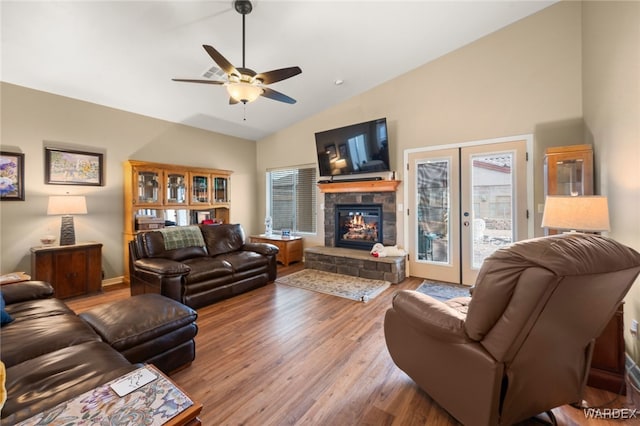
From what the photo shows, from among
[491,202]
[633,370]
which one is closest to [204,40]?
[491,202]

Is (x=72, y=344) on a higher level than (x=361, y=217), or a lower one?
lower

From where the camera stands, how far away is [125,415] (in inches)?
38.6

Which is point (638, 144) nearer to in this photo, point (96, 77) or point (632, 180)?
point (632, 180)

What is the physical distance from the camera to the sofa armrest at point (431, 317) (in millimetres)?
1398

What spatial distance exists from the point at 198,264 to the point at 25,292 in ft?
4.92

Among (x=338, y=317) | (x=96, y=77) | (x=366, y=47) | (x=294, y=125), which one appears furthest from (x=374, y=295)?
(x=96, y=77)

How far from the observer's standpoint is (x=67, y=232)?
3.75 metres

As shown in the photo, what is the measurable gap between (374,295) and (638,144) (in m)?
2.80

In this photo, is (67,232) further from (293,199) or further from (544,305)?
(544,305)

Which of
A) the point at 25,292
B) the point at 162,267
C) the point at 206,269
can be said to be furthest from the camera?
the point at 206,269

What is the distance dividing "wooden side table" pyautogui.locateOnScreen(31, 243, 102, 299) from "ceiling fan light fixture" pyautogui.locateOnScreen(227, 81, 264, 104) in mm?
3113

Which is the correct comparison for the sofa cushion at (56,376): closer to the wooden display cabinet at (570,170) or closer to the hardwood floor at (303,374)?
the hardwood floor at (303,374)

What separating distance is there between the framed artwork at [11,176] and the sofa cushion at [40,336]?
2.68 m

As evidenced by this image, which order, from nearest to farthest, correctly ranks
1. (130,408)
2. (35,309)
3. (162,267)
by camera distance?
(130,408) → (35,309) → (162,267)
